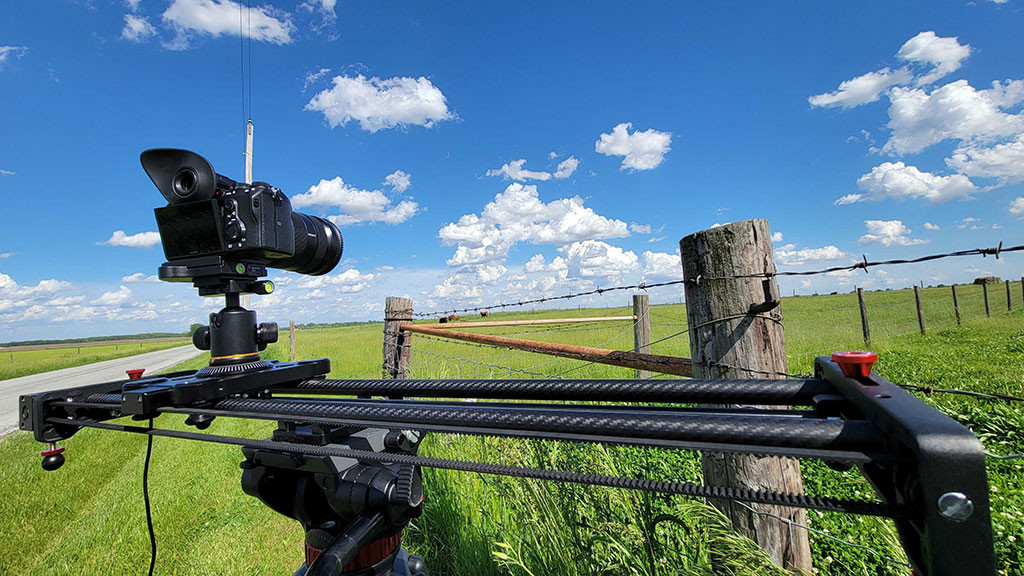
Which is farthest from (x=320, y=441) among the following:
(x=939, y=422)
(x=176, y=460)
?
(x=176, y=460)

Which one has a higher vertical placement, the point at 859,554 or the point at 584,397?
the point at 584,397

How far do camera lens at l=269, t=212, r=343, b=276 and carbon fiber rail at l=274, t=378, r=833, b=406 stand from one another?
62cm

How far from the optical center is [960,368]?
7.55m

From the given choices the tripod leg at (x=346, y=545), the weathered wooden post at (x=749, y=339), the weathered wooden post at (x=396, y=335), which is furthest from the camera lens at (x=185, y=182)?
the weathered wooden post at (x=396, y=335)

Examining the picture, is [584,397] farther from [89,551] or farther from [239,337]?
[89,551]

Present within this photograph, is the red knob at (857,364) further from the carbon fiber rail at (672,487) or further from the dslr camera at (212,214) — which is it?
the dslr camera at (212,214)

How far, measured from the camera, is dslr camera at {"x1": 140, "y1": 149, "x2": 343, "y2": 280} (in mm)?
1253

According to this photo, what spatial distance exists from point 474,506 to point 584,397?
218 cm

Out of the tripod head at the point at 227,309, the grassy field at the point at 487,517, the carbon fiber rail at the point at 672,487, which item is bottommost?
the grassy field at the point at 487,517

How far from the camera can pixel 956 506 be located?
0.41 meters

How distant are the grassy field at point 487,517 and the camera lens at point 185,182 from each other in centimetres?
Answer: 176

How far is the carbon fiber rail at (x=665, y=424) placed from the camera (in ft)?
1.70

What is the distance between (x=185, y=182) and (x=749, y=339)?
1980 mm

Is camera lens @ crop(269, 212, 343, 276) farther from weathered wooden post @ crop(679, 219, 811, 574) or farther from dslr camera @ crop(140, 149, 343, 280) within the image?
weathered wooden post @ crop(679, 219, 811, 574)
